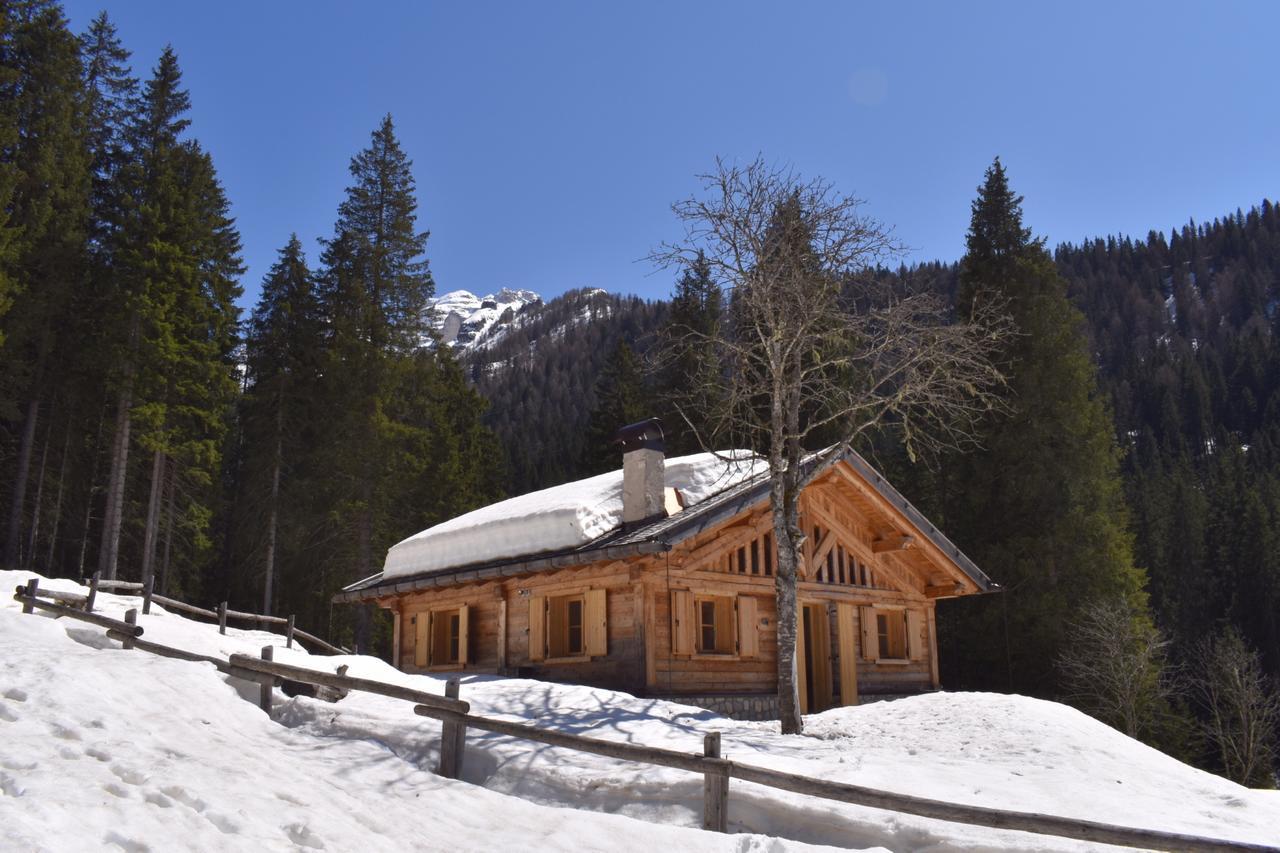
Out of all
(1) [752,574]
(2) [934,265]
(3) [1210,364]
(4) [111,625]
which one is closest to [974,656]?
(1) [752,574]

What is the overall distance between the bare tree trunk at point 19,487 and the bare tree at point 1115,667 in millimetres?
29411

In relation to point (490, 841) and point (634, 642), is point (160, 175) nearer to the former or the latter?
point (634, 642)

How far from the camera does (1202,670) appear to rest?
37.3 metres

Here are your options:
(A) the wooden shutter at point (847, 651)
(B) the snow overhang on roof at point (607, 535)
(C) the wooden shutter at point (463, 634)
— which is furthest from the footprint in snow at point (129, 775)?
(A) the wooden shutter at point (847, 651)

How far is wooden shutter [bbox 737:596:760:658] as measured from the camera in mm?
17938

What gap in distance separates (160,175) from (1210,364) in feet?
360

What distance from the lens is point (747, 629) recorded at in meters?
18.1

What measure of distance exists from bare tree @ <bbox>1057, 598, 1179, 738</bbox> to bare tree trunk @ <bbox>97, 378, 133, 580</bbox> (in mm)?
26305

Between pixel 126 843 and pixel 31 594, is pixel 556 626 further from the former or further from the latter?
pixel 126 843

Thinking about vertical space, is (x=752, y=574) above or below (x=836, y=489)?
below

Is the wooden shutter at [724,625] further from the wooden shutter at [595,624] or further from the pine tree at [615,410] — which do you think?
the pine tree at [615,410]

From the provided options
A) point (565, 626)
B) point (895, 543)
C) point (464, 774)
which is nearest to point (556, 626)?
point (565, 626)

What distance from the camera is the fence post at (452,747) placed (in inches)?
388

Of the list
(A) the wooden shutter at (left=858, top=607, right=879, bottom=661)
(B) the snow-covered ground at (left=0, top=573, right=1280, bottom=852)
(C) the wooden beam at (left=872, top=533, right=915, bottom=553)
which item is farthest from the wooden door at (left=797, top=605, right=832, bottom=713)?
(B) the snow-covered ground at (left=0, top=573, right=1280, bottom=852)
